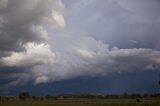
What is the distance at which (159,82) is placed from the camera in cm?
16350

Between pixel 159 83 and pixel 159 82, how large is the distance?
2.08m

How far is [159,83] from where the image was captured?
165375mm
